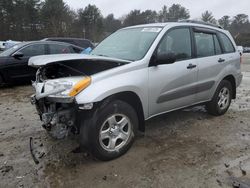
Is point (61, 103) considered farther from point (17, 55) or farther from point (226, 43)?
point (17, 55)

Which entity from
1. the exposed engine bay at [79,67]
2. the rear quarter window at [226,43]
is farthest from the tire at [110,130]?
the rear quarter window at [226,43]

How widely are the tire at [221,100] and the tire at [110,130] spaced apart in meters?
2.30

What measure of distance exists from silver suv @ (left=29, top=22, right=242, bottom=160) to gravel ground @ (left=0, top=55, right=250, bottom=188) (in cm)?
33

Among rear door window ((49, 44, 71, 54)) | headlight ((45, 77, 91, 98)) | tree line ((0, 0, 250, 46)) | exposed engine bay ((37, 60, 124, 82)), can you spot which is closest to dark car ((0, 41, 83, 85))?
rear door window ((49, 44, 71, 54))

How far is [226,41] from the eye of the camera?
591cm

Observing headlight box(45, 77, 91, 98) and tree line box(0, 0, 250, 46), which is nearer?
headlight box(45, 77, 91, 98)

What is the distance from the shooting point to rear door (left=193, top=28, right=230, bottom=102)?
5.06 m

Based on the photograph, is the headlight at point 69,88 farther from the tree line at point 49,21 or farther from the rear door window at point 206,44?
the tree line at point 49,21

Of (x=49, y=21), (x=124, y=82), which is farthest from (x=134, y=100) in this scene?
(x=49, y=21)

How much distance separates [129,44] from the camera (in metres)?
4.58

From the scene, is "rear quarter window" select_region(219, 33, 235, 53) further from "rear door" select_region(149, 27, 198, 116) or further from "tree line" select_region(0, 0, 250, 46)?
"tree line" select_region(0, 0, 250, 46)

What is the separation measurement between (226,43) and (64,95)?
389 cm

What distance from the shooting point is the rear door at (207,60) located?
5062mm

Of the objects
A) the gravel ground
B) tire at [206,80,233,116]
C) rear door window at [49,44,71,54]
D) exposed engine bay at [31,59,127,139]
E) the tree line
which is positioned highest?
the tree line
